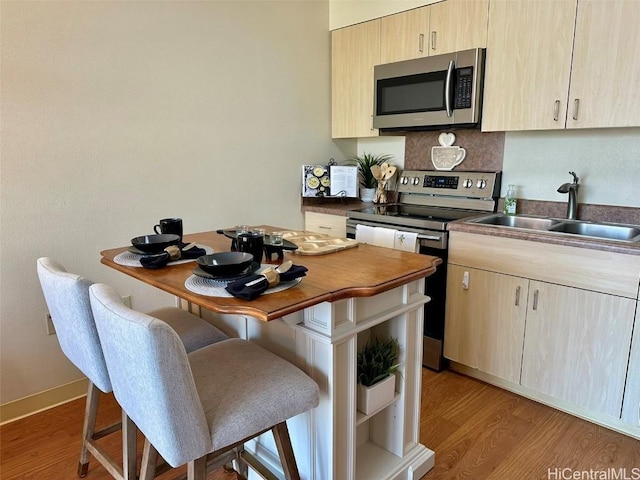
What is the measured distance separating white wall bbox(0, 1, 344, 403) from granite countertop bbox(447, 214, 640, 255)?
1352 millimetres

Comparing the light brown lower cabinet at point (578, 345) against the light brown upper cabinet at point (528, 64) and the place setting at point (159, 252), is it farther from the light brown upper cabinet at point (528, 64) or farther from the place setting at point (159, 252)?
the place setting at point (159, 252)

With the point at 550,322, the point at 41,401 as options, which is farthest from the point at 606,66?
the point at 41,401

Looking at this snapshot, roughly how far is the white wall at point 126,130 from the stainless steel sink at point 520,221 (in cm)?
141

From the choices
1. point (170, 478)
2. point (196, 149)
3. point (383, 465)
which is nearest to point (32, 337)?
point (170, 478)

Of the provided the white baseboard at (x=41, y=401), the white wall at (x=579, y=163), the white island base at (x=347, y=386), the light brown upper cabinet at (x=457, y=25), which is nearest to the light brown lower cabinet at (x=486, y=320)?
the white wall at (x=579, y=163)

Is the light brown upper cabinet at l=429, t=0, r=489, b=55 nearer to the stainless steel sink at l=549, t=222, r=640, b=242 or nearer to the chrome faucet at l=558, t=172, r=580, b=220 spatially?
the chrome faucet at l=558, t=172, r=580, b=220

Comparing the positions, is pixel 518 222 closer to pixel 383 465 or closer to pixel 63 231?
pixel 383 465

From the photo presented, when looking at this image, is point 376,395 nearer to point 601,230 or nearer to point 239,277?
point 239,277

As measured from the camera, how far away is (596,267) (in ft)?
6.39

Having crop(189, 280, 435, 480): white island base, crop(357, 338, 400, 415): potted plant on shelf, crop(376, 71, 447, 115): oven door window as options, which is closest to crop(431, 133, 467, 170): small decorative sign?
crop(376, 71, 447, 115): oven door window

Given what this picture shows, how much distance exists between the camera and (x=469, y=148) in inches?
114

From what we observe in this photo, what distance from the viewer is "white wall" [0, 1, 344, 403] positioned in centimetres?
205

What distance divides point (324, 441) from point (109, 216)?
65.7 inches

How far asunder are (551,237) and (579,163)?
26.2 inches
